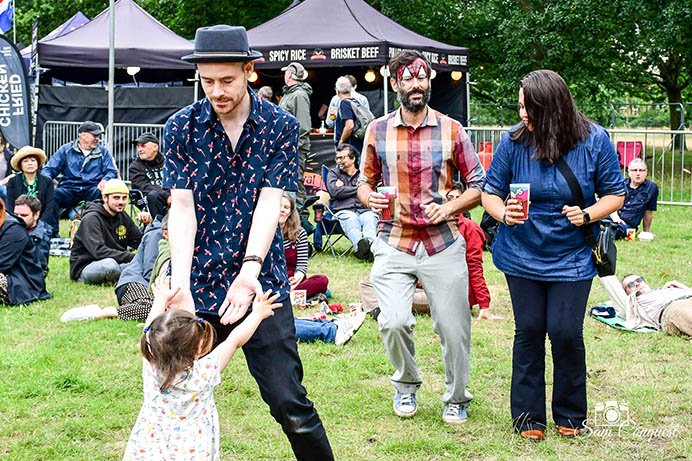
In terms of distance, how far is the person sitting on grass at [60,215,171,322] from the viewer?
778 centimetres

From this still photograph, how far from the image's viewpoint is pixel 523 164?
4797mm

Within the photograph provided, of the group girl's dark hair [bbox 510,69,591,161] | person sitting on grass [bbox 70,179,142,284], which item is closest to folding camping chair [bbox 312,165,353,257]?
person sitting on grass [bbox 70,179,142,284]

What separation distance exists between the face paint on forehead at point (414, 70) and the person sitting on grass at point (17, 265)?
5.00 meters

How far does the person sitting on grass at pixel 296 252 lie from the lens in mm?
8398

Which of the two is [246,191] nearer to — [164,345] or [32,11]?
[164,345]

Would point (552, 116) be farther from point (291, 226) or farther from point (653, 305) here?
point (291, 226)

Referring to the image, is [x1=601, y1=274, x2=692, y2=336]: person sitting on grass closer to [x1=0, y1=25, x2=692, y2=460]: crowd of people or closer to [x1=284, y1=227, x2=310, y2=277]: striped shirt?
[x1=0, y1=25, x2=692, y2=460]: crowd of people

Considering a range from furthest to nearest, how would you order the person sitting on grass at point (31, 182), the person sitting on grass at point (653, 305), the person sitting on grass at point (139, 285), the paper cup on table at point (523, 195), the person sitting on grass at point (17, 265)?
the person sitting on grass at point (31, 182) → the person sitting on grass at point (17, 265) → the person sitting on grass at point (139, 285) → the person sitting on grass at point (653, 305) → the paper cup on table at point (523, 195)

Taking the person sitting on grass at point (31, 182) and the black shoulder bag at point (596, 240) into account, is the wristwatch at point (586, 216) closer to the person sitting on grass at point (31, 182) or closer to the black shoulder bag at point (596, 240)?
the black shoulder bag at point (596, 240)

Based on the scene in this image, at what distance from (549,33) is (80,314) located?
17.8 meters

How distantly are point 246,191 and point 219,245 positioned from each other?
236mm

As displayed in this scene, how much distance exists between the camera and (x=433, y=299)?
200 inches

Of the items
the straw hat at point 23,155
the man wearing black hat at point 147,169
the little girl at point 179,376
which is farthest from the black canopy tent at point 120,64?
the little girl at point 179,376

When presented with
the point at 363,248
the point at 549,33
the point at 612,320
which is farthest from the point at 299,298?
the point at 549,33
